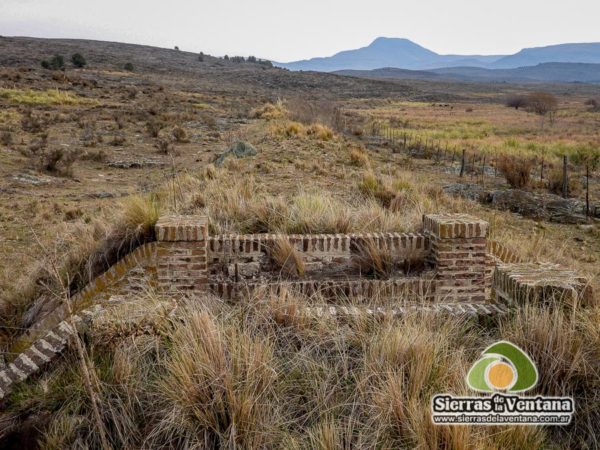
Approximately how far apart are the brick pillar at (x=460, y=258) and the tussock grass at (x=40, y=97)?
86.4 ft

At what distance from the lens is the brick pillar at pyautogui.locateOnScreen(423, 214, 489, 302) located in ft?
17.9

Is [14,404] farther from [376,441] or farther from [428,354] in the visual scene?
[428,354]

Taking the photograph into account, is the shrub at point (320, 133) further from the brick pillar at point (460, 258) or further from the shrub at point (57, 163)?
the brick pillar at point (460, 258)

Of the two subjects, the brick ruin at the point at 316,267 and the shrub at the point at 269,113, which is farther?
the shrub at the point at 269,113

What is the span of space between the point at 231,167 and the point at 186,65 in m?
69.7

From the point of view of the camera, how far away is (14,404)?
10.4 ft

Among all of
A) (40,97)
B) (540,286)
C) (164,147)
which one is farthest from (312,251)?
(40,97)

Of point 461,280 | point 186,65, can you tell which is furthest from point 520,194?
point 186,65

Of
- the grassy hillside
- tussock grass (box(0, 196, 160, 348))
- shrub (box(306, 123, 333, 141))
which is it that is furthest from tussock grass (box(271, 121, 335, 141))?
tussock grass (box(0, 196, 160, 348))

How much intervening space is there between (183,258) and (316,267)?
1.44 m

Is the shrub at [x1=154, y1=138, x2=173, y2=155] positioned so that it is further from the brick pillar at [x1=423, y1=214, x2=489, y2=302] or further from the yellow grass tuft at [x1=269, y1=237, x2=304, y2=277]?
the brick pillar at [x1=423, y1=214, x2=489, y2=302]

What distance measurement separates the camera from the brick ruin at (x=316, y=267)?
204 inches

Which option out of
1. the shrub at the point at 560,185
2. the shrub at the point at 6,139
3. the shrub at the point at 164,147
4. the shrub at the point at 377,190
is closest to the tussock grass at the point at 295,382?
the shrub at the point at 377,190

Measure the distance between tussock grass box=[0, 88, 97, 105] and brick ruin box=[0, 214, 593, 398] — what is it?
24.7 m
